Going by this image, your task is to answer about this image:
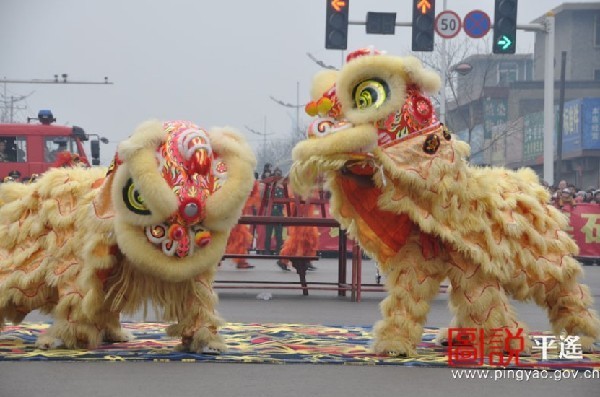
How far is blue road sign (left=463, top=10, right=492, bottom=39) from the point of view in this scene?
771 inches

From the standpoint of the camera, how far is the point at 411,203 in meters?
7.80

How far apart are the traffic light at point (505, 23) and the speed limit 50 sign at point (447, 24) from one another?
62.4 inches

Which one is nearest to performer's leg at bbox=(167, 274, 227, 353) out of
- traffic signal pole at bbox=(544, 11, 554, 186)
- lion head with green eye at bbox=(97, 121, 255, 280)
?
lion head with green eye at bbox=(97, 121, 255, 280)

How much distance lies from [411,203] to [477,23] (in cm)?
1249

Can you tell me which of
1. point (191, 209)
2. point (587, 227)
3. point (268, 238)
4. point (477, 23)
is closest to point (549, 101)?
point (587, 227)

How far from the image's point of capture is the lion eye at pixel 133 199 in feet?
24.9

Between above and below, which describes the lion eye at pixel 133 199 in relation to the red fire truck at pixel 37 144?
below

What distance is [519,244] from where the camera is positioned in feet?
26.8

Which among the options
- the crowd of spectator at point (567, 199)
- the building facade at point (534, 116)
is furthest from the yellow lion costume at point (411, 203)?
the building facade at point (534, 116)

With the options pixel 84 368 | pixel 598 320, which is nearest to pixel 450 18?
pixel 598 320

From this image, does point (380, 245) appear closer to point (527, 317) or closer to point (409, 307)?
point (409, 307)

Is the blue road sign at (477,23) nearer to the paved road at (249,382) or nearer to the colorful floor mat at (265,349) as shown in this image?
the colorful floor mat at (265,349)

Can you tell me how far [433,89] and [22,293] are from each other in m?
3.32

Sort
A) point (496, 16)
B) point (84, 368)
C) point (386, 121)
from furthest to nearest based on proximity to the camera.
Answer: point (496, 16), point (386, 121), point (84, 368)
